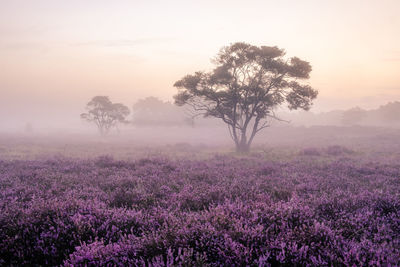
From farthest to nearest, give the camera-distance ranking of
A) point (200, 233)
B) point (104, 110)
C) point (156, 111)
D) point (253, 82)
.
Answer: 1. point (156, 111)
2. point (104, 110)
3. point (253, 82)
4. point (200, 233)

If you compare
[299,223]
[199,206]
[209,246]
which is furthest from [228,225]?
[199,206]

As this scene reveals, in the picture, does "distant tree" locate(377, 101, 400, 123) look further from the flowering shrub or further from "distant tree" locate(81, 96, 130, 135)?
the flowering shrub

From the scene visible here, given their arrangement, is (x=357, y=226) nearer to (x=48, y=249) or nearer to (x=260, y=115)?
(x=48, y=249)

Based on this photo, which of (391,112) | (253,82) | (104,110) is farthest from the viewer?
(391,112)

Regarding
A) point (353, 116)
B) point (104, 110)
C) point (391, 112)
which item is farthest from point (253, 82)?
point (391, 112)

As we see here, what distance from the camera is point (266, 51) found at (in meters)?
19.2

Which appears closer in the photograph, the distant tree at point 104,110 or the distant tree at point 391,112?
the distant tree at point 104,110

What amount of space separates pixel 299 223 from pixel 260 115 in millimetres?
18971

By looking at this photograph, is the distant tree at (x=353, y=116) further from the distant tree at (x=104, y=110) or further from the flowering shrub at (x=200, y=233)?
the flowering shrub at (x=200, y=233)

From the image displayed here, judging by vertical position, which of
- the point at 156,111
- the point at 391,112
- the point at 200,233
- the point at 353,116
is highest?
the point at 156,111

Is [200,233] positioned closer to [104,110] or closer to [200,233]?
[200,233]

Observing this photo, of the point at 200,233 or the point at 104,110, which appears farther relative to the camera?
the point at 104,110

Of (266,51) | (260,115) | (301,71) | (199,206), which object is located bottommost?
(199,206)

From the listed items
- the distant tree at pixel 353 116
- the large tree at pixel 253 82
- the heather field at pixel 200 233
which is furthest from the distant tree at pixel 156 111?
the heather field at pixel 200 233
